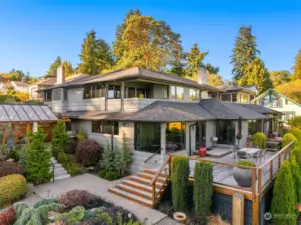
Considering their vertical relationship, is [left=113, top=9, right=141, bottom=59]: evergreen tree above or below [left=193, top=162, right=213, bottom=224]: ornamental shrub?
above

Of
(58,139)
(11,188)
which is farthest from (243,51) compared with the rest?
(11,188)

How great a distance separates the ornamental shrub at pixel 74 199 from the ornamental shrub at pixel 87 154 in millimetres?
4756

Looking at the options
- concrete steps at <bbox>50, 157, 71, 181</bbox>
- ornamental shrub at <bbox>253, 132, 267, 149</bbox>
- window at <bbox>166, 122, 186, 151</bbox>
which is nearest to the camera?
concrete steps at <bbox>50, 157, 71, 181</bbox>

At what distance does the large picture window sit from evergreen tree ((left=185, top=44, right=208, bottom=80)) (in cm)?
2803

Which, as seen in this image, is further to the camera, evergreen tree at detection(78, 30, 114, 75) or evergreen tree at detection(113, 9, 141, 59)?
evergreen tree at detection(78, 30, 114, 75)

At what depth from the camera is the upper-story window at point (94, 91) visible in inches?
617

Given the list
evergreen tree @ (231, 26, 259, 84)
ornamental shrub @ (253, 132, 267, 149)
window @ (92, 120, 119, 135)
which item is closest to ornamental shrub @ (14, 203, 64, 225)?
window @ (92, 120, 119, 135)

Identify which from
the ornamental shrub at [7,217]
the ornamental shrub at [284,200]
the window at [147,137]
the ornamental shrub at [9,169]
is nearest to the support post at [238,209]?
the ornamental shrub at [284,200]

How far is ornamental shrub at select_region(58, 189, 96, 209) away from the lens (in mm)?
7656

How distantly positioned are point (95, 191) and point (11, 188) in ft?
11.9

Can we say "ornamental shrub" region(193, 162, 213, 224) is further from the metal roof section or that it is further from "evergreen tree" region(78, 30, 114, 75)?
"evergreen tree" region(78, 30, 114, 75)

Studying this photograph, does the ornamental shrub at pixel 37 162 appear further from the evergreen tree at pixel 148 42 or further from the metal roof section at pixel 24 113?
the evergreen tree at pixel 148 42

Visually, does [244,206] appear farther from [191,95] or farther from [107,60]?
[107,60]

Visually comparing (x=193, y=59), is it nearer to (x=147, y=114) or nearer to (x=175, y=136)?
(x=175, y=136)
